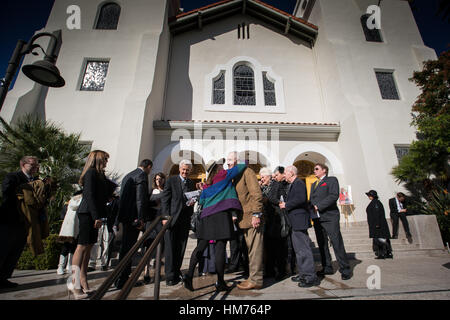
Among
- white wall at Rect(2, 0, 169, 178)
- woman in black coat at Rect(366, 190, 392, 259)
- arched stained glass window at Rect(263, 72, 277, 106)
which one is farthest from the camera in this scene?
arched stained glass window at Rect(263, 72, 277, 106)

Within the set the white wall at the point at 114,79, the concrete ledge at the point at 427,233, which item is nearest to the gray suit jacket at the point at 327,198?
the concrete ledge at the point at 427,233

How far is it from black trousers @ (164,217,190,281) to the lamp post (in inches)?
128

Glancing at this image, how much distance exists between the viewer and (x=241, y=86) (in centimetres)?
1091

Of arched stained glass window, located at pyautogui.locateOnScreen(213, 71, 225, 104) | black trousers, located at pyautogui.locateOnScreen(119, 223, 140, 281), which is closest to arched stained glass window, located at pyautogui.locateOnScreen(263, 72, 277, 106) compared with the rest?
arched stained glass window, located at pyautogui.locateOnScreen(213, 71, 225, 104)

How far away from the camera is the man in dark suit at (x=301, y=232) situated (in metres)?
2.94

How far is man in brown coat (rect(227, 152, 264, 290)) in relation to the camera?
2.75m

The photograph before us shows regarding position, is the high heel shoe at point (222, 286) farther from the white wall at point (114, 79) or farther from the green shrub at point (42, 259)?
the white wall at point (114, 79)

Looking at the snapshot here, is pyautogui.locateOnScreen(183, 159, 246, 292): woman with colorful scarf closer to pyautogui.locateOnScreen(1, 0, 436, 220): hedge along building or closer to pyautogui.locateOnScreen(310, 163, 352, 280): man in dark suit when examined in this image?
pyautogui.locateOnScreen(310, 163, 352, 280): man in dark suit

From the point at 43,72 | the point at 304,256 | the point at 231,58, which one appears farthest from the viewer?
the point at 231,58

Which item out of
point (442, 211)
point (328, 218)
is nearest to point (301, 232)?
point (328, 218)

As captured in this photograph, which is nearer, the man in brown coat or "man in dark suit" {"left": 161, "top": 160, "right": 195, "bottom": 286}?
the man in brown coat

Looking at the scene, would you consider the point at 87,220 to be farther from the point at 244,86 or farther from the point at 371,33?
the point at 371,33

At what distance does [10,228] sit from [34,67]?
269 cm
